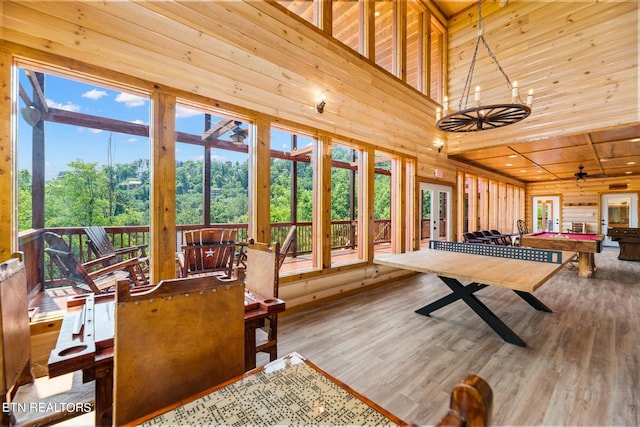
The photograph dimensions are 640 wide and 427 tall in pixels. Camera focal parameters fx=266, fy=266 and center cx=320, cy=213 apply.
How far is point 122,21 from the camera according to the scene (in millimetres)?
2439

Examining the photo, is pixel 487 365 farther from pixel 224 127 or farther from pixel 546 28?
pixel 546 28

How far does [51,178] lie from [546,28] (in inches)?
317

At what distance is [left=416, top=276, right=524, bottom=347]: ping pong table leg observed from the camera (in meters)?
2.82

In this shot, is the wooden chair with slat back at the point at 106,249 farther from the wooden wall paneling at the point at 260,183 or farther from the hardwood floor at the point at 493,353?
the hardwood floor at the point at 493,353

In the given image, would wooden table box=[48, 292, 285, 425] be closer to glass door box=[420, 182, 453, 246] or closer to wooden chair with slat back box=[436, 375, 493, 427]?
wooden chair with slat back box=[436, 375, 493, 427]

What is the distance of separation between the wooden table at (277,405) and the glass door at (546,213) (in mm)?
14851

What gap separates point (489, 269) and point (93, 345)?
3.23 m

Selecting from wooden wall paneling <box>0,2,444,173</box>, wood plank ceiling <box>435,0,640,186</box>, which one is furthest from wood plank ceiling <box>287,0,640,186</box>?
wooden wall paneling <box>0,2,444,173</box>

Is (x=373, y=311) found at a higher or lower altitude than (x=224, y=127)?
lower

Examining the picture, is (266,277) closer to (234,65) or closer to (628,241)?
(234,65)

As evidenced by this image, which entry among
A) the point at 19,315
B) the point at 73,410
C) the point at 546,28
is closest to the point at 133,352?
the point at 73,410

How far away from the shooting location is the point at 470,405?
17.1 inches

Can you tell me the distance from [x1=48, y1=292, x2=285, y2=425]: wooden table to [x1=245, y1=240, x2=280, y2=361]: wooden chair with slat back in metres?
0.25

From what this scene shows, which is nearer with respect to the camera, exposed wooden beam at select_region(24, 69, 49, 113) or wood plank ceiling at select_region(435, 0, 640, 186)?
exposed wooden beam at select_region(24, 69, 49, 113)
